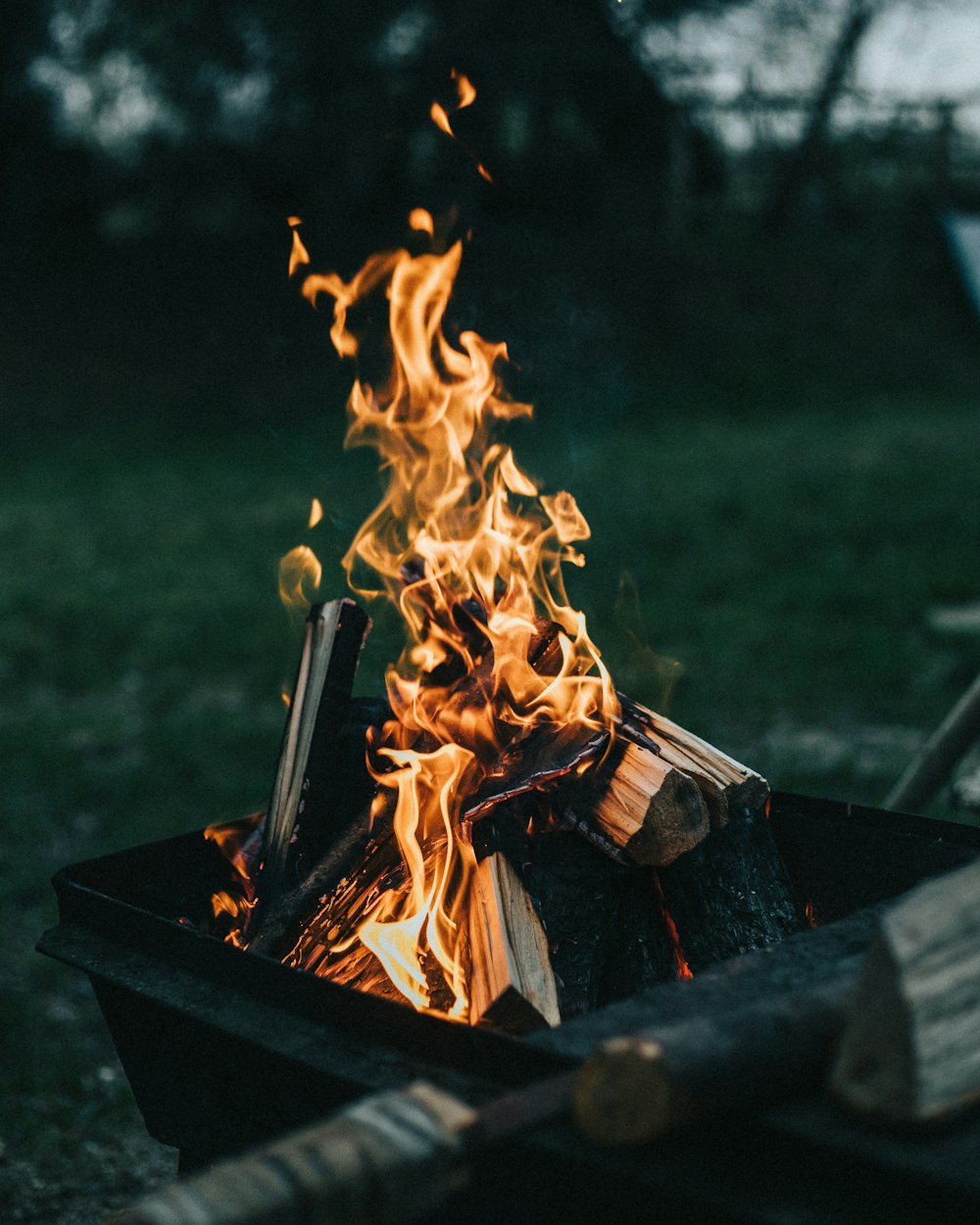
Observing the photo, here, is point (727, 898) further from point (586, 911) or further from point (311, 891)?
point (311, 891)

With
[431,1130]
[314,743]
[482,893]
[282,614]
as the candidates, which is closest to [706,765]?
[482,893]

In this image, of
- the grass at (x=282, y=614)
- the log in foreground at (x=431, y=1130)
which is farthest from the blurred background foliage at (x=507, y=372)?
the log in foreground at (x=431, y=1130)

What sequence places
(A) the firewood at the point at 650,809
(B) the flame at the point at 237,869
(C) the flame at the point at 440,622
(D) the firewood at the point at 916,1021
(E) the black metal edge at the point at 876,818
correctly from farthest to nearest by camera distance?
(B) the flame at the point at 237,869 → (E) the black metal edge at the point at 876,818 → (C) the flame at the point at 440,622 → (A) the firewood at the point at 650,809 → (D) the firewood at the point at 916,1021

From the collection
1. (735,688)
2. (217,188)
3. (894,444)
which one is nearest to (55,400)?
(217,188)

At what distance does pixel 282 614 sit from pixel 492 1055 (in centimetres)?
564

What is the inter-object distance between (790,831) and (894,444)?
27.7 feet

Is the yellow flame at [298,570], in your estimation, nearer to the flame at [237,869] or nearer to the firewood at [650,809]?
the flame at [237,869]

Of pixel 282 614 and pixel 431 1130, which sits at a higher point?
pixel 282 614

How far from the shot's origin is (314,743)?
88.4 inches

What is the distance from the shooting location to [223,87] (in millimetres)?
11961

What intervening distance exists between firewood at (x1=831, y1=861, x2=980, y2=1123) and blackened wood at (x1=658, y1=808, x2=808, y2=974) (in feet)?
2.55

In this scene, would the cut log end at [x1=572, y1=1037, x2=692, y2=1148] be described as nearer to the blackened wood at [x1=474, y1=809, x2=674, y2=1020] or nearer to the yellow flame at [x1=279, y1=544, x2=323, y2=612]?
the blackened wood at [x1=474, y1=809, x2=674, y2=1020]

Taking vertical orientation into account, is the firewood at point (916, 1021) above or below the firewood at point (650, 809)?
below

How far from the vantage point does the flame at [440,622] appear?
6.74 ft
